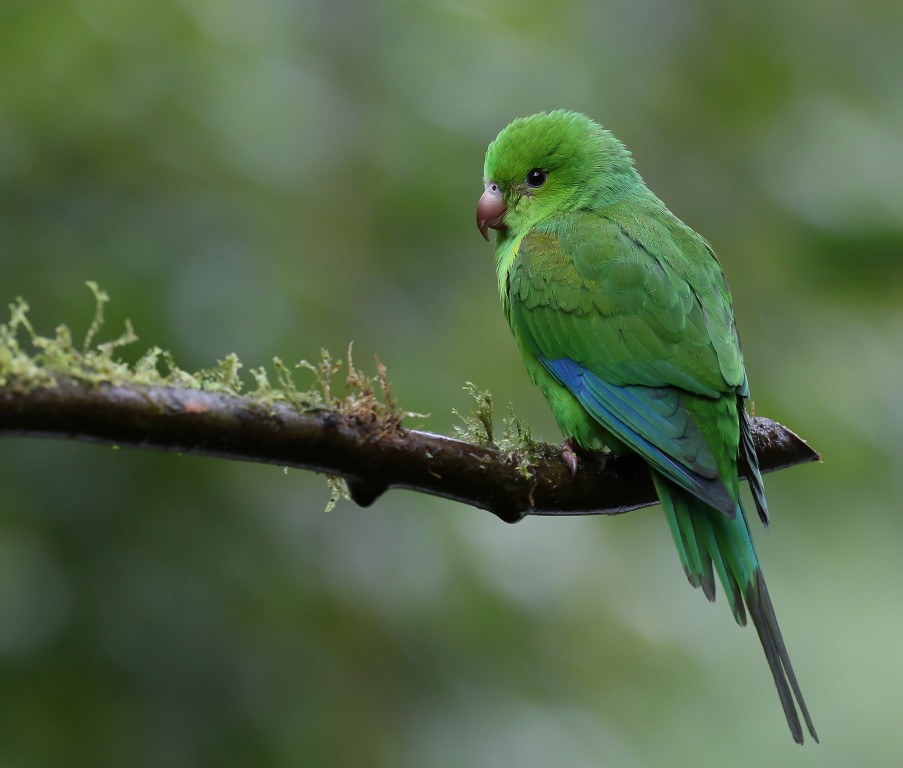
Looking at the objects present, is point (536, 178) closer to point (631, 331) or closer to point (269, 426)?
point (631, 331)

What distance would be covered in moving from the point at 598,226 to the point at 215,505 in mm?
1680

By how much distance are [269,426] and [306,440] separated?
0.31ft

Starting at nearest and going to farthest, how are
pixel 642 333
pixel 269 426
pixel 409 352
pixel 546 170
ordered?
pixel 269 426, pixel 642 333, pixel 546 170, pixel 409 352

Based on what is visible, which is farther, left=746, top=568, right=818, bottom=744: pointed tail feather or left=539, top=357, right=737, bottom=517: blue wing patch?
left=539, top=357, right=737, bottom=517: blue wing patch

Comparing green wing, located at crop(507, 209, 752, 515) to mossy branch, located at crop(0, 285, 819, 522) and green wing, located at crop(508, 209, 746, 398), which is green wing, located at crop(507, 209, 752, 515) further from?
mossy branch, located at crop(0, 285, 819, 522)

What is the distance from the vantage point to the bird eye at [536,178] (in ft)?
13.0

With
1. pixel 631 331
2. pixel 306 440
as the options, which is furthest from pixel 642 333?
pixel 306 440

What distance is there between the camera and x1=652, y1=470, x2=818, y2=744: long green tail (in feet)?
8.96

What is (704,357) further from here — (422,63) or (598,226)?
(422,63)

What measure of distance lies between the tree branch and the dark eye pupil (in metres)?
1.55

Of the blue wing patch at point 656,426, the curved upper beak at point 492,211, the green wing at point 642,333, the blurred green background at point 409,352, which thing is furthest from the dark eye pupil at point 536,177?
the blue wing patch at point 656,426

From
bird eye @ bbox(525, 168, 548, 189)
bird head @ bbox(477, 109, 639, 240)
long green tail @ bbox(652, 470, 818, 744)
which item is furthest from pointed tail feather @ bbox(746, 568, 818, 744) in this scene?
bird eye @ bbox(525, 168, 548, 189)

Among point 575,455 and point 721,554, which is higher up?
point 575,455

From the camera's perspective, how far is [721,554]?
282 cm
